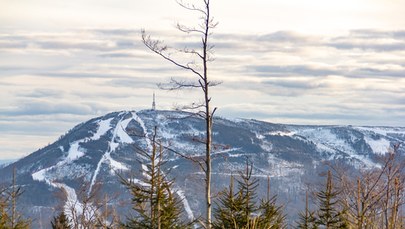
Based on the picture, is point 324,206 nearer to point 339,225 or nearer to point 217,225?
point 339,225

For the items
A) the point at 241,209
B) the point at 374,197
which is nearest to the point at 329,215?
the point at 374,197

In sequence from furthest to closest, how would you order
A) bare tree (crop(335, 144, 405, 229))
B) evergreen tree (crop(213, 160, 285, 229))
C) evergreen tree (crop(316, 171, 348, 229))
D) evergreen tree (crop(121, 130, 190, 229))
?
1. evergreen tree (crop(316, 171, 348, 229))
2. bare tree (crop(335, 144, 405, 229))
3. evergreen tree (crop(121, 130, 190, 229))
4. evergreen tree (crop(213, 160, 285, 229))

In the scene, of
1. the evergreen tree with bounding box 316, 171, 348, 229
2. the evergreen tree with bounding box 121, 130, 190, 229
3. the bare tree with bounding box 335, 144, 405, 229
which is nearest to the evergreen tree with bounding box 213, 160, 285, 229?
the evergreen tree with bounding box 121, 130, 190, 229

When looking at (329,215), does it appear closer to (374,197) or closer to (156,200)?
(374,197)

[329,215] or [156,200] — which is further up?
[156,200]

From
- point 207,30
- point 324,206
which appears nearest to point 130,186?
point 207,30

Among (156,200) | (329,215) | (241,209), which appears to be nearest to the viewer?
(241,209)

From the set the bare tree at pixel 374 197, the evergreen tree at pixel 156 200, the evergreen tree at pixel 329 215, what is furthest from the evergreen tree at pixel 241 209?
the evergreen tree at pixel 329 215

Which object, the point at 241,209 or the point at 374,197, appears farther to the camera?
the point at 374,197

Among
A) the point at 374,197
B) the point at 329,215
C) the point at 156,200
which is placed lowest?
→ the point at 329,215

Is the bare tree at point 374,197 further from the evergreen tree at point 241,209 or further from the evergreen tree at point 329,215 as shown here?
the evergreen tree at point 241,209

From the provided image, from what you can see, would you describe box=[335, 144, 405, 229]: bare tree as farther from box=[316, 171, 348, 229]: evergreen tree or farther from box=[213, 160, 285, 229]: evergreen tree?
box=[213, 160, 285, 229]: evergreen tree

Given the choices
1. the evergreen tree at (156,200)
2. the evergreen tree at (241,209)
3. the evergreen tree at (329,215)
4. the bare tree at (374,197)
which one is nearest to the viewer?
the evergreen tree at (241,209)

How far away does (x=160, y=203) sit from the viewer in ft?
109
